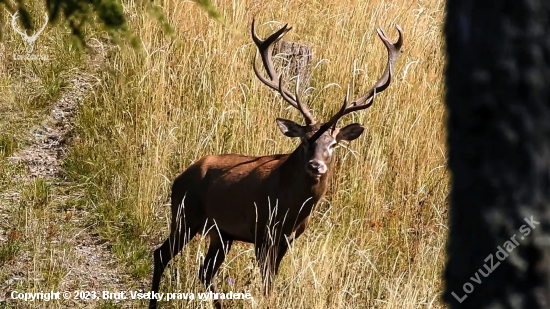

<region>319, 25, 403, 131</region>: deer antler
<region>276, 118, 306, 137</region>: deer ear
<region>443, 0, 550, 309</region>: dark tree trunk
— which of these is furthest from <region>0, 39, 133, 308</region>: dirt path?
<region>443, 0, 550, 309</region>: dark tree trunk

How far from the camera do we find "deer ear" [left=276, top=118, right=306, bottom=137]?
5.13m

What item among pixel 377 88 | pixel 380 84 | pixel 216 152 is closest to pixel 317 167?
pixel 377 88

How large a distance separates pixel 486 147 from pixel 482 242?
0.70ft

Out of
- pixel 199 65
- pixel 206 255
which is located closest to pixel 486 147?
pixel 206 255

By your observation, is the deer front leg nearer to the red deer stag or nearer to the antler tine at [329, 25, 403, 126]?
the red deer stag

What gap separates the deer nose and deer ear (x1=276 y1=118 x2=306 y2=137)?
1.24 ft

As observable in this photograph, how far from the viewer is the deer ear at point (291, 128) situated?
513 cm

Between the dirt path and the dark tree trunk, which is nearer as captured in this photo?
the dark tree trunk

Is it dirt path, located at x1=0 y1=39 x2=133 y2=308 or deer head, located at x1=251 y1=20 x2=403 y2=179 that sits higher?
deer head, located at x1=251 y1=20 x2=403 y2=179

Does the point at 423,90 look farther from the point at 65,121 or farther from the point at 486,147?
the point at 486,147

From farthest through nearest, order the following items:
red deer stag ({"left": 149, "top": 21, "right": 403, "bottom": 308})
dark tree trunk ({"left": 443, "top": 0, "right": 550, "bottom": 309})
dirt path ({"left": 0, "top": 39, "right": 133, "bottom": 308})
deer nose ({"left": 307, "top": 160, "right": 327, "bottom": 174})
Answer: dirt path ({"left": 0, "top": 39, "right": 133, "bottom": 308}) → red deer stag ({"left": 149, "top": 21, "right": 403, "bottom": 308}) → deer nose ({"left": 307, "top": 160, "right": 327, "bottom": 174}) → dark tree trunk ({"left": 443, "top": 0, "right": 550, "bottom": 309})

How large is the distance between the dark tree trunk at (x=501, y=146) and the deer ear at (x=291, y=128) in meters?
3.34

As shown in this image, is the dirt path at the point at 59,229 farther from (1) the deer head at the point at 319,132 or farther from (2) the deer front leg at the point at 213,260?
(1) the deer head at the point at 319,132

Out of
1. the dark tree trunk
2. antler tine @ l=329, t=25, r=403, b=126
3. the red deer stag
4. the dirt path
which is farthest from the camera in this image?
the dirt path
